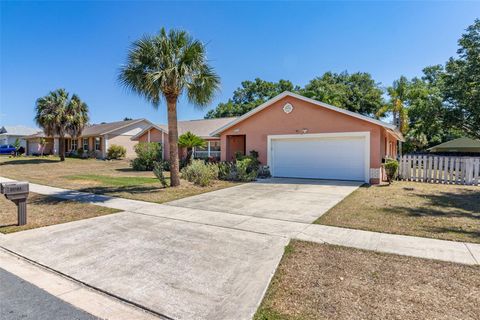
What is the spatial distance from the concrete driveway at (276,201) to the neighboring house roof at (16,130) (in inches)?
1945

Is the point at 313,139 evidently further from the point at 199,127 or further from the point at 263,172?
the point at 199,127

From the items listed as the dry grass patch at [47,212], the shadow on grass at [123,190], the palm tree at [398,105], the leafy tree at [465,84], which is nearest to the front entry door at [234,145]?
the shadow on grass at [123,190]

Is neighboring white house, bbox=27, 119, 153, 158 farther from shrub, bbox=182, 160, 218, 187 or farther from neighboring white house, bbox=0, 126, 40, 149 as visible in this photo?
shrub, bbox=182, 160, 218, 187

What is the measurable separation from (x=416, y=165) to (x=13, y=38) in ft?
69.6

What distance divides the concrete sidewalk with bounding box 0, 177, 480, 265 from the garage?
362 inches

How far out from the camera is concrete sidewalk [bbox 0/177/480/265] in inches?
187

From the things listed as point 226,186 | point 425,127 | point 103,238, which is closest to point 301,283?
point 103,238

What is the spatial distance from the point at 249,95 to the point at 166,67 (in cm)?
3749

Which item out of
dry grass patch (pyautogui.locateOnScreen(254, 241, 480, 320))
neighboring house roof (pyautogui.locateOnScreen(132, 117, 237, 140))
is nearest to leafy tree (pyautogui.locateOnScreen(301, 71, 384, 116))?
neighboring house roof (pyautogui.locateOnScreen(132, 117, 237, 140))

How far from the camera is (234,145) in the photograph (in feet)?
67.9

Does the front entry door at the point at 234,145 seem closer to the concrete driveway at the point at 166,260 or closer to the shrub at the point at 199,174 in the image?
the shrub at the point at 199,174

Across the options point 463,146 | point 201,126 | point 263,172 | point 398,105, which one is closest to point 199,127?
point 201,126

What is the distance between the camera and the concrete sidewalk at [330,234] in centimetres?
475

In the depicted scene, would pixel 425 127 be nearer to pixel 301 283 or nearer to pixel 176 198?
pixel 176 198
